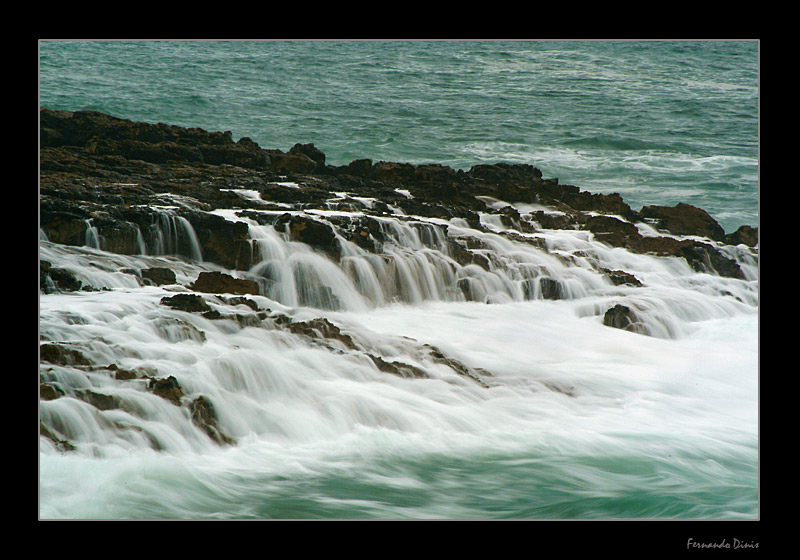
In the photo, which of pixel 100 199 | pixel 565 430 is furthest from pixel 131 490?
pixel 100 199

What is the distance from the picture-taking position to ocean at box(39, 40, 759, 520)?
226 inches

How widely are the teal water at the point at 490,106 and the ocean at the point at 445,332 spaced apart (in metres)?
0.04

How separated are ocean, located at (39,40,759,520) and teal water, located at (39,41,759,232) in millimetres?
37

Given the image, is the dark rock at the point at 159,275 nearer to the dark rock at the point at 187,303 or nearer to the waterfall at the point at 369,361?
the waterfall at the point at 369,361

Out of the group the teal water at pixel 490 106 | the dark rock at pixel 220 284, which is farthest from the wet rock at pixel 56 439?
the teal water at pixel 490 106

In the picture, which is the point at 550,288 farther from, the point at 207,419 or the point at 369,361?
the point at 207,419

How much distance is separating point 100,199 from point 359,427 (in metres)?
4.18

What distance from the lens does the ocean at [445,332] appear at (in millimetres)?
5734

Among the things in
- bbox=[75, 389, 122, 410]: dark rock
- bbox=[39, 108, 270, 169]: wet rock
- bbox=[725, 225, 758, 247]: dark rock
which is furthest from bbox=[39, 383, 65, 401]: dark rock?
bbox=[725, 225, 758, 247]: dark rock

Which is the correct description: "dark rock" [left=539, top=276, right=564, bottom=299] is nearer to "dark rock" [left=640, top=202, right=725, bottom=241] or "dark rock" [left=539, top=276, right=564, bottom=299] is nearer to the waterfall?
the waterfall

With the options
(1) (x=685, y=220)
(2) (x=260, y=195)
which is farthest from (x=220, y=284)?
(1) (x=685, y=220)

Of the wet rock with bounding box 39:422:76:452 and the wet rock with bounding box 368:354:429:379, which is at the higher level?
the wet rock with bounding box 368:354:429:379

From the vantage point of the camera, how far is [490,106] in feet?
39.7

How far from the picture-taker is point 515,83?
11273 mm
